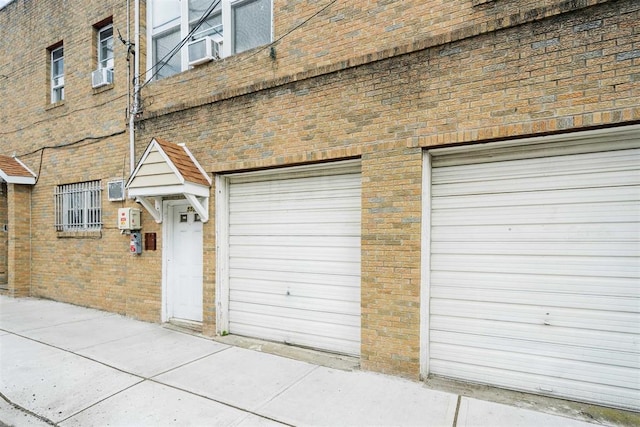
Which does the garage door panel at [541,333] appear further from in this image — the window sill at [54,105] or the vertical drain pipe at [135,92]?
the window sill at [54,105]

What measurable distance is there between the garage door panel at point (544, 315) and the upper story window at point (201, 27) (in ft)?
15.5

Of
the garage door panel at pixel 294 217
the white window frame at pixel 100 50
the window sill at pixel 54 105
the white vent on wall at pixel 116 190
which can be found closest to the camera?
the garage door panel at pixel 294 217

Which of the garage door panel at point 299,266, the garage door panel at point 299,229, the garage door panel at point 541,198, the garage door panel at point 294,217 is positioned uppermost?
the garage door panel at point 541,198

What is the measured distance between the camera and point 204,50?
230 inches

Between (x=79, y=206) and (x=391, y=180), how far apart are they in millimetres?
7177

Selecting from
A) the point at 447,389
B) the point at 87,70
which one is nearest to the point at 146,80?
the point at 87,70

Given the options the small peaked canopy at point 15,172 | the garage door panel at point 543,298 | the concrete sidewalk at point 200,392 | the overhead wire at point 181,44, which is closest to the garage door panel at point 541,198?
the garage door panel at point 543,298

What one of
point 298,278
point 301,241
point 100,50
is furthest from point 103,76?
point 298,278

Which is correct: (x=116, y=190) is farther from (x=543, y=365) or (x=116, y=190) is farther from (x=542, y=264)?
(x=543, y=365)

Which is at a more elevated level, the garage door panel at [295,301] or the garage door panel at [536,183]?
the garage door panel at [536,183]

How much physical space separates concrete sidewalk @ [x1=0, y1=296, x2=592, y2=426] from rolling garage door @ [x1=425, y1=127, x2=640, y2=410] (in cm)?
55

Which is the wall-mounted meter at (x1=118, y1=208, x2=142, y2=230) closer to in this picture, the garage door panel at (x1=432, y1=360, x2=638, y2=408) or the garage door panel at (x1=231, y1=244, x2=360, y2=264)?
the garage door panel at (x1=231, y1=244, x2=360, y2=264)

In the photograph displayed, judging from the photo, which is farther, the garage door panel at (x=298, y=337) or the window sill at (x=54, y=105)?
the window sill at (x=54, y=105)

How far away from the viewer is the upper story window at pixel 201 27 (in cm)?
565
